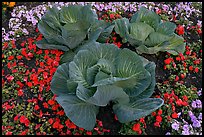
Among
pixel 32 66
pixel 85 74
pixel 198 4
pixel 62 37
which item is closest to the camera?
pixel 85 74

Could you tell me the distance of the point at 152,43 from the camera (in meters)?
3.94

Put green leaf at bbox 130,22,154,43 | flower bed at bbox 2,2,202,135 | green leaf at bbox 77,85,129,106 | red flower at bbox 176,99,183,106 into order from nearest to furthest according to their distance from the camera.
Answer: green leaf at bbox 77,85,129,106
flower bed at bbox 2,2,202,135
red flower at bbox 176,99,183,106
green leaf at bbox 130,22,154,43

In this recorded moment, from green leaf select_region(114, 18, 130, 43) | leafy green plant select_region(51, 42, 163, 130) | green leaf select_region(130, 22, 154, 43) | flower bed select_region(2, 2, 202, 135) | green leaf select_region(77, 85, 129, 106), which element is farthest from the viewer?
green leaf select_region(114, 18, 130, 43)

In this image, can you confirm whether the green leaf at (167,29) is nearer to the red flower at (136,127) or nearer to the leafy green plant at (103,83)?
the leafy green plant at (103,83)

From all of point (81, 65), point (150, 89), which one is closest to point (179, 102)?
point (150, 89)

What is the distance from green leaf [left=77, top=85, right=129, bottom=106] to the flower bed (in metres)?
0.37

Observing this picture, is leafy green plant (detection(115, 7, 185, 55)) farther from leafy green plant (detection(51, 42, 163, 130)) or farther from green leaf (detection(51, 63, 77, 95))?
green leaf (detection(51, 63, 77, 95))

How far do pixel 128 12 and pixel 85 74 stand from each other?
1.85m

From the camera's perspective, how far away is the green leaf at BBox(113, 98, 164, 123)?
307 cm

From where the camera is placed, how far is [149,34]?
3.87 m

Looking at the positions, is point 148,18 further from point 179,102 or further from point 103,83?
point 103,83

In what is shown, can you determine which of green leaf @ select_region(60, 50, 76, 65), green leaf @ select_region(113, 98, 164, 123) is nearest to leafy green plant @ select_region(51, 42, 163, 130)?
green leaf @ select_region(113, 98, 164, 123)

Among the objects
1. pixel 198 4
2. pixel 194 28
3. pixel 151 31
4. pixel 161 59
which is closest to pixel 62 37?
pixel 151 31

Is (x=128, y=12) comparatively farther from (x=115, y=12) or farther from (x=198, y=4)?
(x=198, y=4)
